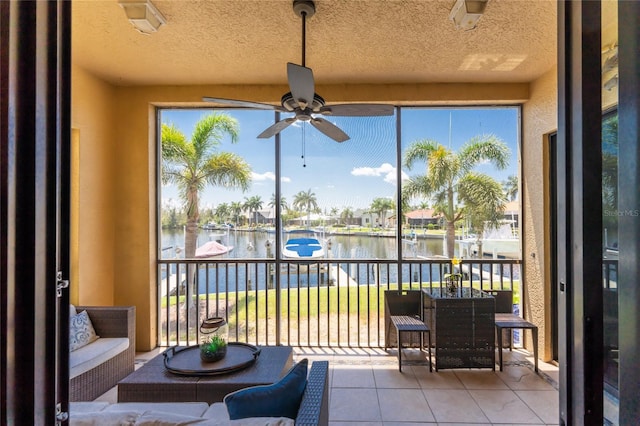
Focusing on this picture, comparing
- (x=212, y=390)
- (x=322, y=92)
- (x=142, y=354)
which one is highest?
(x=322, y=92)

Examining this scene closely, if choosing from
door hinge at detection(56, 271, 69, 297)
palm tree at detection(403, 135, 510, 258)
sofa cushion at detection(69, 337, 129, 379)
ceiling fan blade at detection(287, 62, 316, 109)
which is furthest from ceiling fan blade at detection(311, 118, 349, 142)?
sofa cushion at detection(69, 337, 129, 379)

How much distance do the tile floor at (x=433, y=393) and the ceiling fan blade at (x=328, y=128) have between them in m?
2.20

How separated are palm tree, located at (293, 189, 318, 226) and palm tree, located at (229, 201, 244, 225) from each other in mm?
645

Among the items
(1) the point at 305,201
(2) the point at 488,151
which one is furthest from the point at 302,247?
(2) the point at 488,151

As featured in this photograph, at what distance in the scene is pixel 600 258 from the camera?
25.8 inches

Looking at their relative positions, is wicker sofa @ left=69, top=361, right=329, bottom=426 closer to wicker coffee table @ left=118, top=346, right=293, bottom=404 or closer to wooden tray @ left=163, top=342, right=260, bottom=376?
wicker coffee table @ left=118, top=346, right=293, bottom=404

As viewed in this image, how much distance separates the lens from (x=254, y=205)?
3.83 metres

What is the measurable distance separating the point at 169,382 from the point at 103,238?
217cm

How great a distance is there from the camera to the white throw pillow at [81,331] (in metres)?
2.76

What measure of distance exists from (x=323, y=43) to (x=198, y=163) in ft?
6.44

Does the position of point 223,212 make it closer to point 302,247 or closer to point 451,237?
point 302,247

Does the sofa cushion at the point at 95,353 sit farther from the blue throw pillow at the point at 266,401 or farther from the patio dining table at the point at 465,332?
the patio dining table at the point at 465,332

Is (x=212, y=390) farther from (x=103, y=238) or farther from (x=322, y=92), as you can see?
(x=322, y=92)

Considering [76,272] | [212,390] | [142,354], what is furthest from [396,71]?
[142,354]
